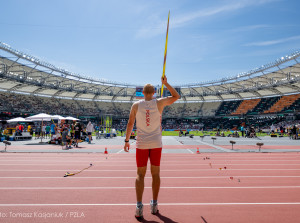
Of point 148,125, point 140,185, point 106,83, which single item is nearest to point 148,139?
point 148,125

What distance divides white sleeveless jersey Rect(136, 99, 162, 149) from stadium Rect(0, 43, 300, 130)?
3639cm

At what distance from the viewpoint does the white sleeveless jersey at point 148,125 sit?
2.99m

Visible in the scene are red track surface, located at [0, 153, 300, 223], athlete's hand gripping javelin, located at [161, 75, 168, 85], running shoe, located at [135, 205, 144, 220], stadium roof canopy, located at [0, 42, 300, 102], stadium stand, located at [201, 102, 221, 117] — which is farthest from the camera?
stadium stand, located at [201, 102, 221, 117]

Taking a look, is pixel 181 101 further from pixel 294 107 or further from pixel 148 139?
pixel 148 139

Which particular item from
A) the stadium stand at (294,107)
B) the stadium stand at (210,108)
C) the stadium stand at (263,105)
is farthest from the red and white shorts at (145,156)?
the stadium stand at (210,108)

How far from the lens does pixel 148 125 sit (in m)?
3.03

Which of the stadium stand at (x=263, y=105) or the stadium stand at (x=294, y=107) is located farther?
the stadium stand at (x=263, y=105)

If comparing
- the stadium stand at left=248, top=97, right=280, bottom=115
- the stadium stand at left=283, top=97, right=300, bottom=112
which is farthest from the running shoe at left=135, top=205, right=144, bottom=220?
the stadium stand at left=248, top=97, right=280, bottom=115

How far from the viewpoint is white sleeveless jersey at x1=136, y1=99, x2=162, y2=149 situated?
9.80 feet

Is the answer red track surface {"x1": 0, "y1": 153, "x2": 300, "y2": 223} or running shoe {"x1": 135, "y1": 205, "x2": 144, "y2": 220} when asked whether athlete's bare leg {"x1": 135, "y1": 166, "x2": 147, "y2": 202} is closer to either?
running shoe {"x1": 135, "y1": 205, "x2": 144, "y2": 220}

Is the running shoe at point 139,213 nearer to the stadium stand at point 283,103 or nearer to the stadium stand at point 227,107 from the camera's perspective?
the stadium stand at point 283,103

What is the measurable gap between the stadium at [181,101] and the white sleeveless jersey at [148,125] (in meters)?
36.4

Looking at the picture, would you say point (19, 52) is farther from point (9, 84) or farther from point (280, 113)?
point (280, 113)

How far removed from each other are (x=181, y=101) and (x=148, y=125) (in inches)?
2599
